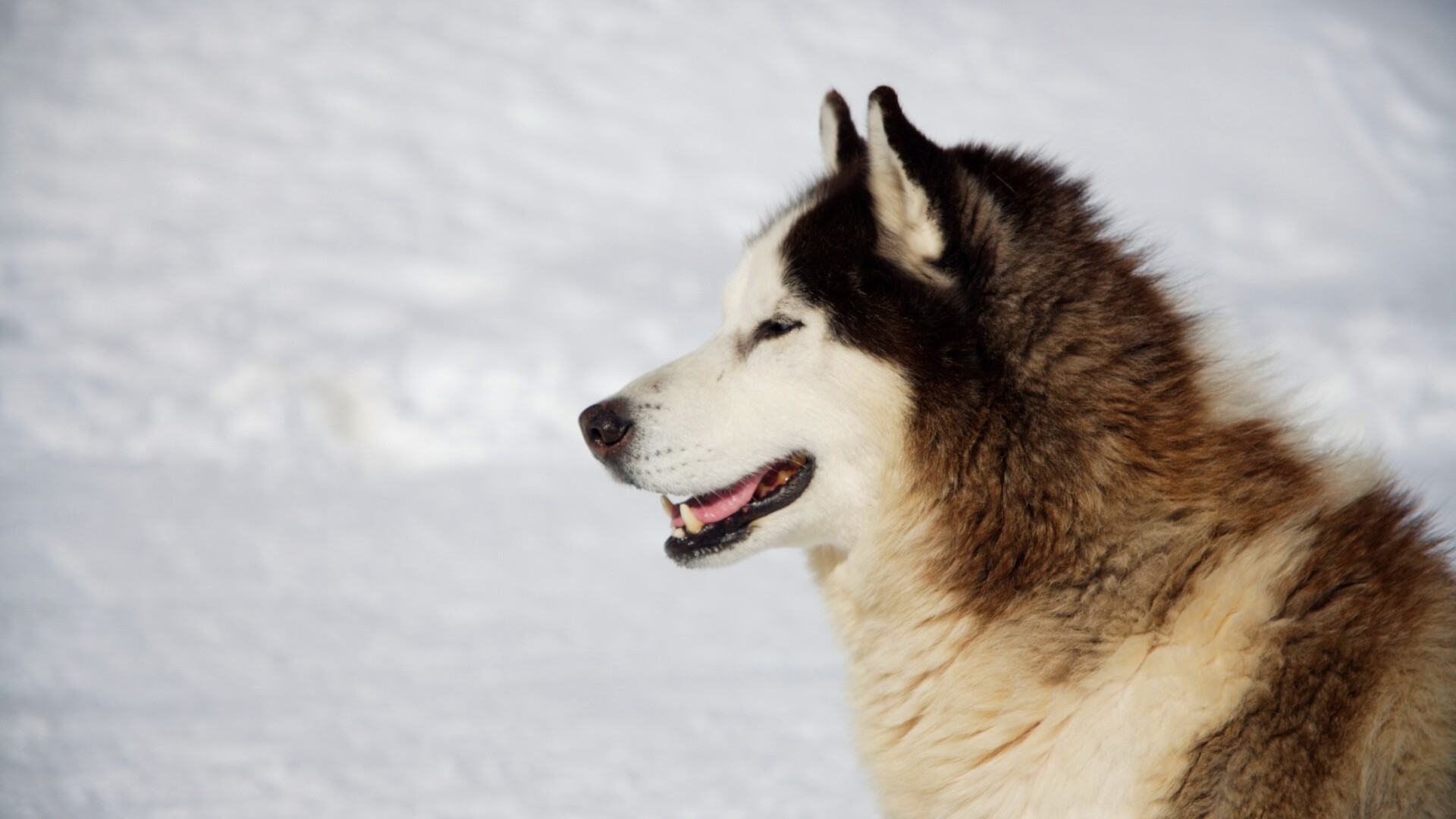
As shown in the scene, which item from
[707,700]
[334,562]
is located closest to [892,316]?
[707,700]

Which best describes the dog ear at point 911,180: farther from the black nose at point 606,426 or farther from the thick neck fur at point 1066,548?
the black nose at point 606,426

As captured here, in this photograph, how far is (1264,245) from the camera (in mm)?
7980

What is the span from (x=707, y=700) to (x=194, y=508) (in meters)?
3.64

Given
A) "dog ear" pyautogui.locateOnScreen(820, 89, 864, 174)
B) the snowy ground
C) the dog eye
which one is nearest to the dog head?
the dog eye

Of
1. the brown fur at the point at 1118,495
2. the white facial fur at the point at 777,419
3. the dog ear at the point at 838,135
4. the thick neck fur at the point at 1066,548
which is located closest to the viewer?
the brown fur at the point at 1118,495

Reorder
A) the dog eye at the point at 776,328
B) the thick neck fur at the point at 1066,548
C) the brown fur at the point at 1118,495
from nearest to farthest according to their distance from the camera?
the brown fur at the point at 1118,495 → the thick neck fur at the point at 1066,548 → the dog eye at the point at 776,328

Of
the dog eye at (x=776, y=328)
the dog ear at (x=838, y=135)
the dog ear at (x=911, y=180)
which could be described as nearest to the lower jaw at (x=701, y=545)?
the dog eye at (x=776, y=328)

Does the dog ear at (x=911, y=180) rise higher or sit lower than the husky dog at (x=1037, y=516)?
higher

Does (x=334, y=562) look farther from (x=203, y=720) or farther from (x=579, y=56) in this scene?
(x=579, y=56)

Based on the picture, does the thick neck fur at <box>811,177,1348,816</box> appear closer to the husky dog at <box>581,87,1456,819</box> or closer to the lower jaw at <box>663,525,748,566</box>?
the husky dog at <box>581,87,1456,819</box>

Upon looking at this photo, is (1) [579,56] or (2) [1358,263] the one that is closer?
(2) [1358,263]

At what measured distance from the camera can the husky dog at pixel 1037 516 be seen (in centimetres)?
158

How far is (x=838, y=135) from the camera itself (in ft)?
8.34

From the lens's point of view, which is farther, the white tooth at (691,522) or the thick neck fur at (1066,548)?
the white tooth at (691,522)
